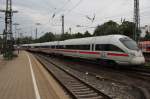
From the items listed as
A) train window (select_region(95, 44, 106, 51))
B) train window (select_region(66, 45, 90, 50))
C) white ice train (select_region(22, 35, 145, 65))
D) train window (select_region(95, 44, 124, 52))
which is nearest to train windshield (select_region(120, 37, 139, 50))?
white ice train (select_region(22, 35, 145, 65))

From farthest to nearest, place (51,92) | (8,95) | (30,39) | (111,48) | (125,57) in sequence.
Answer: (30,39)
(111,48)
(125,57)
(51,92)
(8,95)

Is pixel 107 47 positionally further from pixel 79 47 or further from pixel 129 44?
pixel 79 47

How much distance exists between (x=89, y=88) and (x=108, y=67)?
34.6ft

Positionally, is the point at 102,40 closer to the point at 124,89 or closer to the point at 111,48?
the point at 111,48

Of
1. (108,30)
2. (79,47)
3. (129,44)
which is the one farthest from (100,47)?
(108,30)

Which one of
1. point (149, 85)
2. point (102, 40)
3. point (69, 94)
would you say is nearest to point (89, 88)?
point (69, 94)

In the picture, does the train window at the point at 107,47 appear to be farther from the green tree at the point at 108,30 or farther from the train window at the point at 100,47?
the green tree at the point at 108,30

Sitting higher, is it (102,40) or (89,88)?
(102,40)

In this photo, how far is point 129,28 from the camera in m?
69.6

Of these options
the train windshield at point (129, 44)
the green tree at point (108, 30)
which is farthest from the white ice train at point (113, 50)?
the green tree at point (108, 30)

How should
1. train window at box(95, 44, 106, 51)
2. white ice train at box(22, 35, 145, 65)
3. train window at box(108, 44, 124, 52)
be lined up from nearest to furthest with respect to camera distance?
white ice train at box(22, 35, 145, 65) < train window at box(108, 44, 124, 52) < train window at box(95, 44, 106, 51)

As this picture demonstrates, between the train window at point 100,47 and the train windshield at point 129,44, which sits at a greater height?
the train windshield at point 129,44

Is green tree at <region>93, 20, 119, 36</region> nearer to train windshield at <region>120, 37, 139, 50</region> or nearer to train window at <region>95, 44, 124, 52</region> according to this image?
train window at <region>95, 44, 124, 52</region>

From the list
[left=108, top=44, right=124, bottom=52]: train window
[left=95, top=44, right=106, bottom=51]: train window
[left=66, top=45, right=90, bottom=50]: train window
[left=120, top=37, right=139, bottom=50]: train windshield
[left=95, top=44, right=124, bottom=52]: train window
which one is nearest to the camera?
[left=120, top=37, right=139, bottom=50]: train windshield
